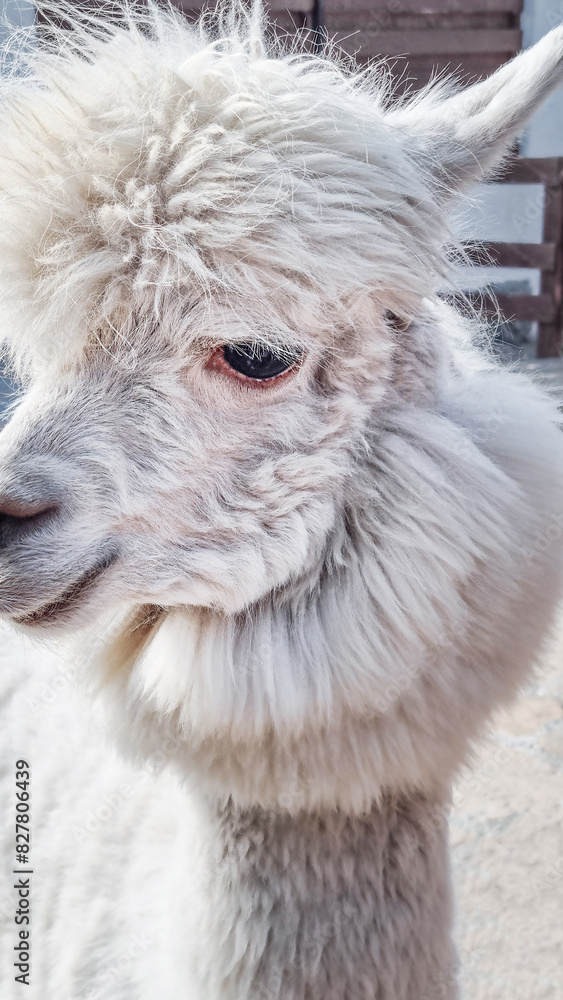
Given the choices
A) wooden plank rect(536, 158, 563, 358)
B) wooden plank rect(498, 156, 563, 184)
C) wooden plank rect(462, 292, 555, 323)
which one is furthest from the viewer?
wooden plank rect(462, 292, 555, 323)

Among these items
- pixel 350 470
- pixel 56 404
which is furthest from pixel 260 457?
pixel 56 404

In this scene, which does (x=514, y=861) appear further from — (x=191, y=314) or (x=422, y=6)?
(x=422, y=6)

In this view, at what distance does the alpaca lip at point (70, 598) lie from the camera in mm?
891

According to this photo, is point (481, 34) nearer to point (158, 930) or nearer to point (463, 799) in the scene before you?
point (463, 799)

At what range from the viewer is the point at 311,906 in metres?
1.06

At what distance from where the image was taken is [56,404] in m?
0.91

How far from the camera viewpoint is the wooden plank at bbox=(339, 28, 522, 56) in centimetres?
537

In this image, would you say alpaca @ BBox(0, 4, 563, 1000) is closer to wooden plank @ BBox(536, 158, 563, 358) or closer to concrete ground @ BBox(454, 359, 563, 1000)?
concrete ground @ BBox(454, 359, 563, 1000)

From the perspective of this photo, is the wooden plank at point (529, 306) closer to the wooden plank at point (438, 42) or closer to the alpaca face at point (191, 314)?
the wooden plank at point (438, 42)

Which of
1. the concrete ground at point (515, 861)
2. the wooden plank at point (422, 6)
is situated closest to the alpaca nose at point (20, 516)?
the concrete ground at point (515, 861)

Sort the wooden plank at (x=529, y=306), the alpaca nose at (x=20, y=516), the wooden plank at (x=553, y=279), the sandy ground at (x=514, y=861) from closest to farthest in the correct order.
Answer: the alpaca nose at (x=20, y=516) < the sandy ground at (x=514, y=861) < the wooden plank at (x=553, y=279) < the wooden plank at (x=529, y=306)

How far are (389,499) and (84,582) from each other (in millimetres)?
366

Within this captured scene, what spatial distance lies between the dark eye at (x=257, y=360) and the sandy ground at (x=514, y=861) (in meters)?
0.95

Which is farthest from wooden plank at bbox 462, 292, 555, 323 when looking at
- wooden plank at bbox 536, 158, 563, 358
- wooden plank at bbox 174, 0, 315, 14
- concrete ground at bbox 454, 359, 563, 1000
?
concrete ground at bbox 454, 359, 563, 1000
